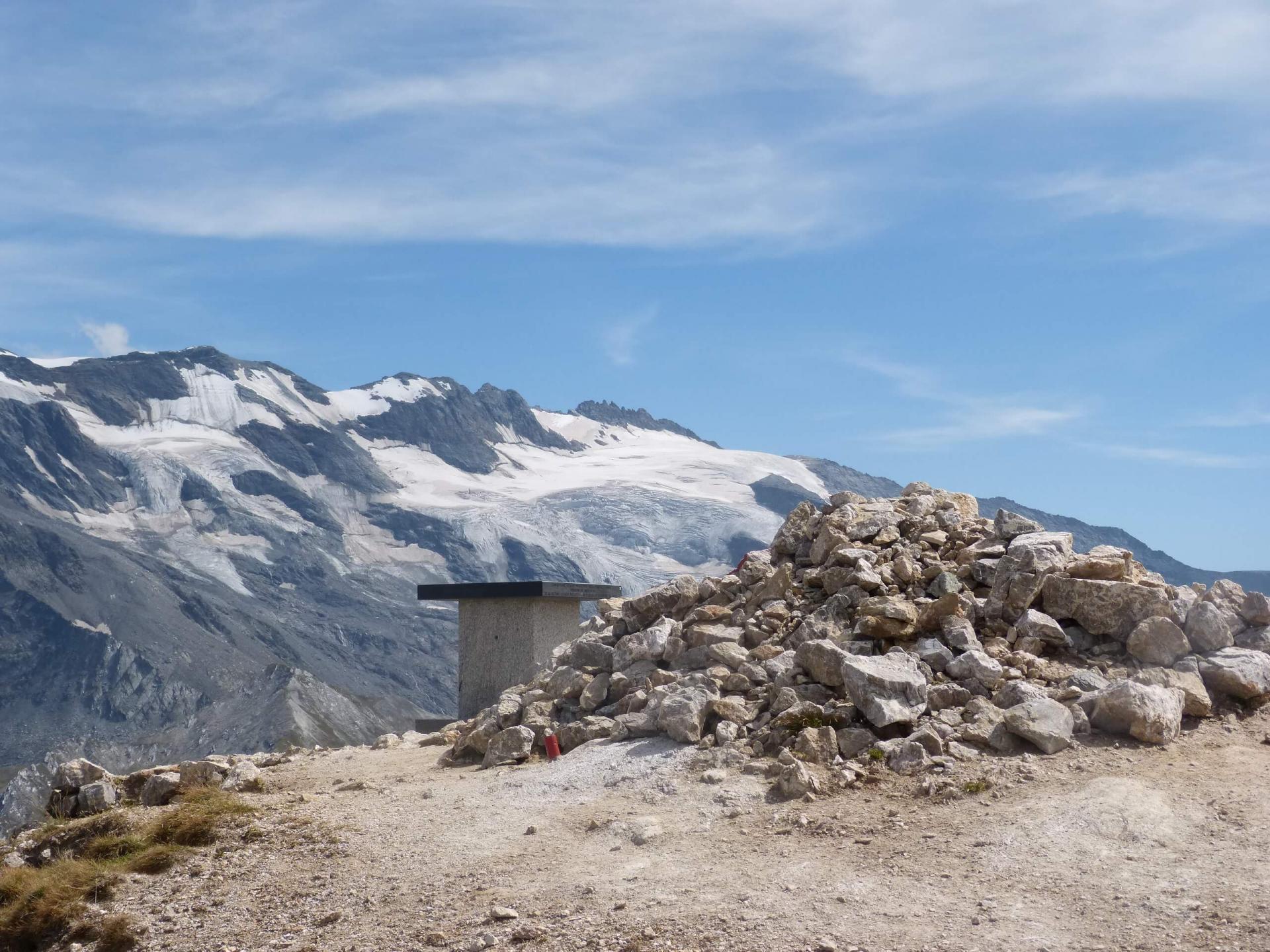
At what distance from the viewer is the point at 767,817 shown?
10.6 metres

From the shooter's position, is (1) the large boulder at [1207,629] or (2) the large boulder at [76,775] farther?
(2) the large boulder at [76,775]

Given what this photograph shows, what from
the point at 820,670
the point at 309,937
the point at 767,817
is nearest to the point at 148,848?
the point at 309,937

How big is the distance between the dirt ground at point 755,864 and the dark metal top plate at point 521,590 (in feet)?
19.5

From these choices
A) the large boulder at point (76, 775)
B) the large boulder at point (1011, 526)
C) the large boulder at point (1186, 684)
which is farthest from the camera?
the large boulder at point (1011, 526)

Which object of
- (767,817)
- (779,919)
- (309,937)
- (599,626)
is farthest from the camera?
(599,626)

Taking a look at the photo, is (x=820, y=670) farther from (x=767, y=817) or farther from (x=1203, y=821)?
(x=1203, y=821)

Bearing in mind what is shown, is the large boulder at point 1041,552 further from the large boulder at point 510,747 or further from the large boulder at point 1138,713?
the large boulder at point 510,747

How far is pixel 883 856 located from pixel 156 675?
18671 cm

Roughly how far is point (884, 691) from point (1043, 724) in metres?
1.41

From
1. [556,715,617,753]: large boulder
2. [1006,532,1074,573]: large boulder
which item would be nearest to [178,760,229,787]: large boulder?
[556,715,617,753]: large boulder

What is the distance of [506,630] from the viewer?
1877 centimetres

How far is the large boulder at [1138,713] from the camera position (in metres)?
11.4

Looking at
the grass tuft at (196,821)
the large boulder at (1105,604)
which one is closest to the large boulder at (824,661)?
the large boulder at (1105,604)

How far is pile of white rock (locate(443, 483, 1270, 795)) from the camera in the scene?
11547mm
